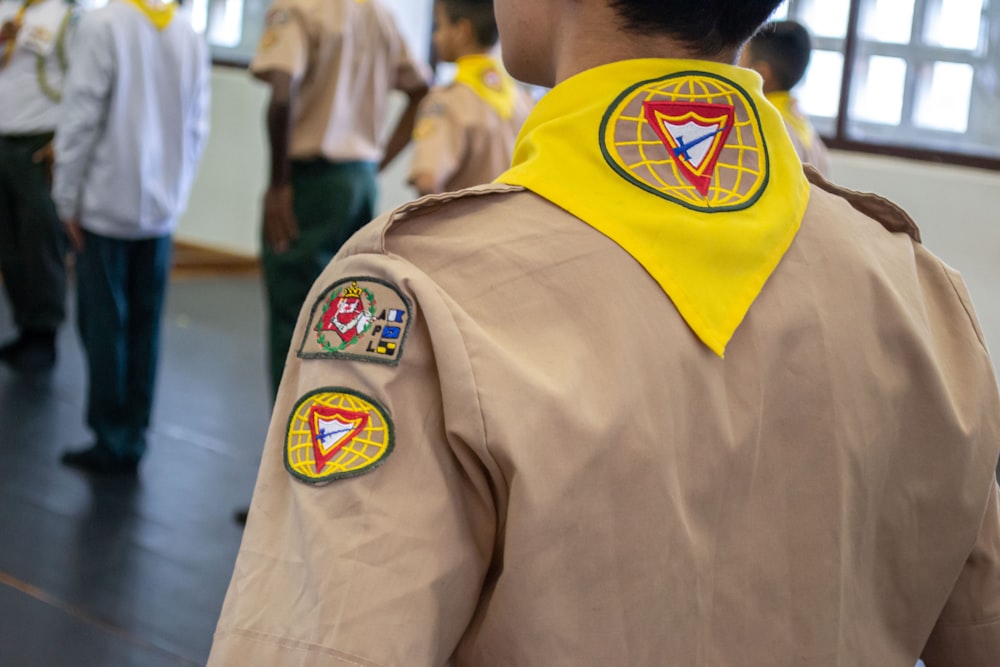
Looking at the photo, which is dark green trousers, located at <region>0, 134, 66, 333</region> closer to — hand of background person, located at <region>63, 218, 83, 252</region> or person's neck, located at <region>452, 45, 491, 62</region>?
hand of background person, located at <region>63, 218, 83, 252</region>

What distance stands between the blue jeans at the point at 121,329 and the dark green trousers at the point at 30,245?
117 cm

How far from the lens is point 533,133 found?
2.54 ft

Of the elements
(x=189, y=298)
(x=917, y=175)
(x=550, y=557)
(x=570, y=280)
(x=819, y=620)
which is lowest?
(x=189, y=298)

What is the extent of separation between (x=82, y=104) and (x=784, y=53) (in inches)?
80.1

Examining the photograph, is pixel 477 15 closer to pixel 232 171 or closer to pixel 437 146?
pixel 437 146

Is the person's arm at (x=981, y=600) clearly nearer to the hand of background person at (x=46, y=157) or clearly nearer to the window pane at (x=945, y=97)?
the hand of background person at (x=46, y=157)

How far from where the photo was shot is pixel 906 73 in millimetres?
5160

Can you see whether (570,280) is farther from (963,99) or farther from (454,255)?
(963,99)

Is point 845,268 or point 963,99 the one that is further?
point 963,99

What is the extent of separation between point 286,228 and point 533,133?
2.68m

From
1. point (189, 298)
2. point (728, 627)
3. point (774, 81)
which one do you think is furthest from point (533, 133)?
point (189, 298)

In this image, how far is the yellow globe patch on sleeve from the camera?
665 millimetres

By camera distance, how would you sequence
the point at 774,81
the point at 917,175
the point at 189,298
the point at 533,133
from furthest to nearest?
the point at 189,298 → the point at 917,175 → the point at 774,81 → the point at 533,133

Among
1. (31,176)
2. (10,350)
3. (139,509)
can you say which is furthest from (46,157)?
(139,509)
